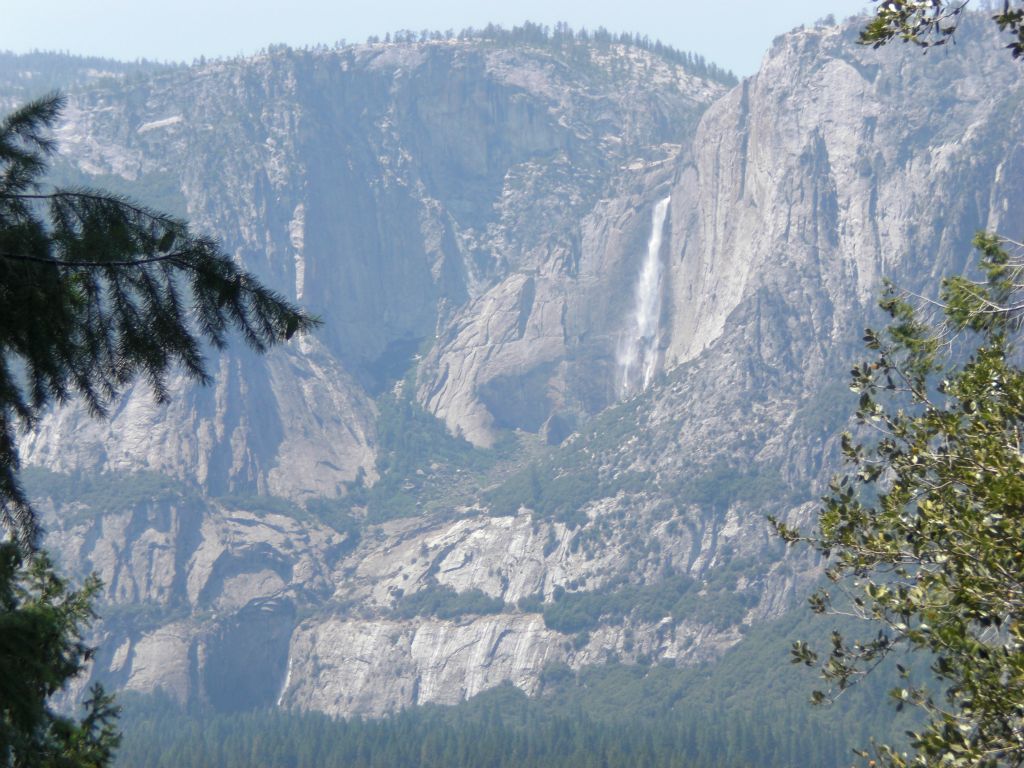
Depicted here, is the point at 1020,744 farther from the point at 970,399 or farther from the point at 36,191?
the point at 36,191

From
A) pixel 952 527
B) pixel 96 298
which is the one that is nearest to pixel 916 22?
pixel 952 527

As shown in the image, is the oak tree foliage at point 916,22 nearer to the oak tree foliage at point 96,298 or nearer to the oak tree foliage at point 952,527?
the oak tree foliage at point 952,527

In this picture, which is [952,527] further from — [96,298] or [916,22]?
[96,298]

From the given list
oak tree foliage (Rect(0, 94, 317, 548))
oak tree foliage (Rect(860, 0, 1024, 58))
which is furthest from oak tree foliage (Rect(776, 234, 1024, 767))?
oak tree foliage (Rect(0, 94, 317, 548))

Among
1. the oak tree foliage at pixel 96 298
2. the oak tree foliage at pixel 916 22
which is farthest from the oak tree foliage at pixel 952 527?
the oak tree foliage at pixel 96 298

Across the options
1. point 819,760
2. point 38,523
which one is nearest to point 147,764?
point 819,760

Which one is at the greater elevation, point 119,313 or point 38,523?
point 119,313

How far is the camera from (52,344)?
19.5m

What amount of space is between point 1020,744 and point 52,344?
1281 centimetres

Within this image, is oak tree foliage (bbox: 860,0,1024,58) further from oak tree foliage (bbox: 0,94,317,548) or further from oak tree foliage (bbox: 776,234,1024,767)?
oak tree foliage (bbox: 0,94,317,548)

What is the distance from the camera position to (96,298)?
19672 millimetres

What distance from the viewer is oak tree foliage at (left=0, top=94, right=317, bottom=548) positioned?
1930 centimetres

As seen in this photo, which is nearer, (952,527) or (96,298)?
(96,298)

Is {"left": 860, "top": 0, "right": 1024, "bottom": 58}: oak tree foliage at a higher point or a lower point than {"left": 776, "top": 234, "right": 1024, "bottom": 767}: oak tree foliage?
higher
